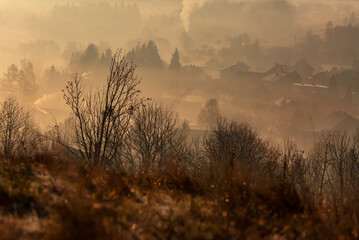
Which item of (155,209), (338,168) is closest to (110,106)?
(155,209)

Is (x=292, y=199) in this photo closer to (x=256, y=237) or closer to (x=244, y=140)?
(x=256, y=237)

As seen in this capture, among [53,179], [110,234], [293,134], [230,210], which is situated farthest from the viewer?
[293,134]

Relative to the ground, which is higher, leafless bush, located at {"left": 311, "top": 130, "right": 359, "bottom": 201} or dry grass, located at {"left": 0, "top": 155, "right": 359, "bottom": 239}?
leafless bush, located at {"left": 311, "top": 130, "right": 359, "bottom": 201}

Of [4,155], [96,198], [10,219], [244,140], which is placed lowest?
[10,219]

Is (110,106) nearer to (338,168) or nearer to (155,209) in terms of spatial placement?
(155,209)

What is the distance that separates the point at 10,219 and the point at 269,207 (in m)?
4.54

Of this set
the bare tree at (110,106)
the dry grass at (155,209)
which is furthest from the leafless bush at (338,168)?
the bare tree at (110,106)

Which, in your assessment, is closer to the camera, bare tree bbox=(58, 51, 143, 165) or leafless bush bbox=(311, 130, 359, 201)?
bare tree bbox=(58, 51, 143, 165)

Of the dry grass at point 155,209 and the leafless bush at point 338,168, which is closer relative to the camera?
the dry grass at point 155,209

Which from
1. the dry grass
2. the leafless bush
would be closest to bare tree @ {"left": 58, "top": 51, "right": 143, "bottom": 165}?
the dry grass

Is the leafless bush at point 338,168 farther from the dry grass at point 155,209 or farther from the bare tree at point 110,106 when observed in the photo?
the bare tree at point 110,106

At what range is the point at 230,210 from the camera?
17.4ft

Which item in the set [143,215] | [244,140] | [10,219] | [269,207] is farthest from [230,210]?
[244,140]

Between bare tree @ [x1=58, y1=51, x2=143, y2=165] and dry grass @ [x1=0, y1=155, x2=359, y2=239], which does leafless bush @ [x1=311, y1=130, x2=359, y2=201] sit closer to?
dry grass @ [x1=0, y1=155, x2=359, y2=239]
